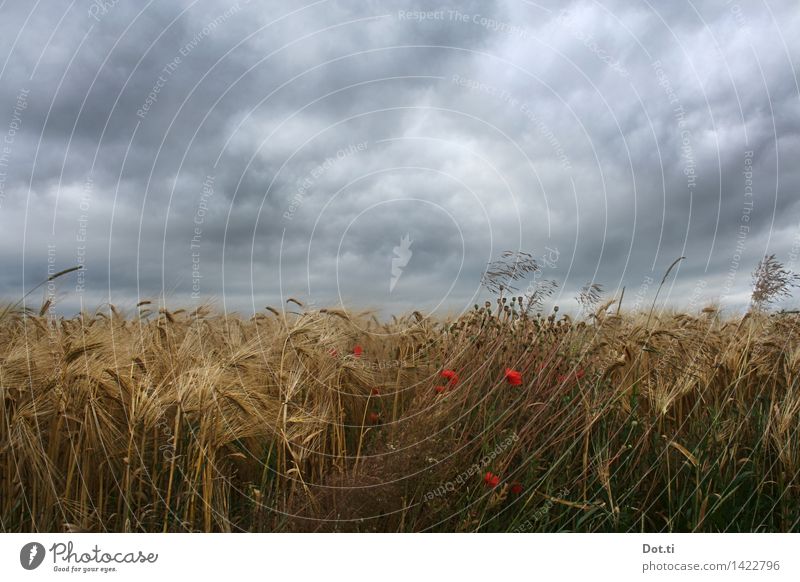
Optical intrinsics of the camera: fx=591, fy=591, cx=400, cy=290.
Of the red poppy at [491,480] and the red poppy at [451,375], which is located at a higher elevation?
the red poppy at [451,375]

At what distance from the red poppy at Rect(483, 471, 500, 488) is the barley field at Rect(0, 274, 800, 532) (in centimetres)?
1

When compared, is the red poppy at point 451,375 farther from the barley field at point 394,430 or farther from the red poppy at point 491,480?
the red poppy at point 491,480

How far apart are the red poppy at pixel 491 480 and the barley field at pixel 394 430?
13 millimetres

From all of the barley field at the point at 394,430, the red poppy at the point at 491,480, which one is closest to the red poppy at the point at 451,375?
the barley field at the point at 394,430

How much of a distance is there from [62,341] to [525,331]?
3.18m

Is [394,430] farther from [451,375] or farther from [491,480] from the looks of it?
[491,480]

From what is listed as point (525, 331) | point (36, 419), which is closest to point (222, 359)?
point (36, 419)

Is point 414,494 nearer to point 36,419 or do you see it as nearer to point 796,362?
point 36,419

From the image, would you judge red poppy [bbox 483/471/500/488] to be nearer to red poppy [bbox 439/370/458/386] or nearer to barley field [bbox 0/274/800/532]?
barley field [bbox 0/274/800/532]

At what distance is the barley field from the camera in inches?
131

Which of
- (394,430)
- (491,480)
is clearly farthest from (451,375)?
(491,480)

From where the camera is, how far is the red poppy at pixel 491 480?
3314mm

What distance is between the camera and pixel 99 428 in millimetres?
3250

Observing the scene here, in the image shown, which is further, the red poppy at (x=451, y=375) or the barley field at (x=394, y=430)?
the red poppy at (x=451, y=375)
